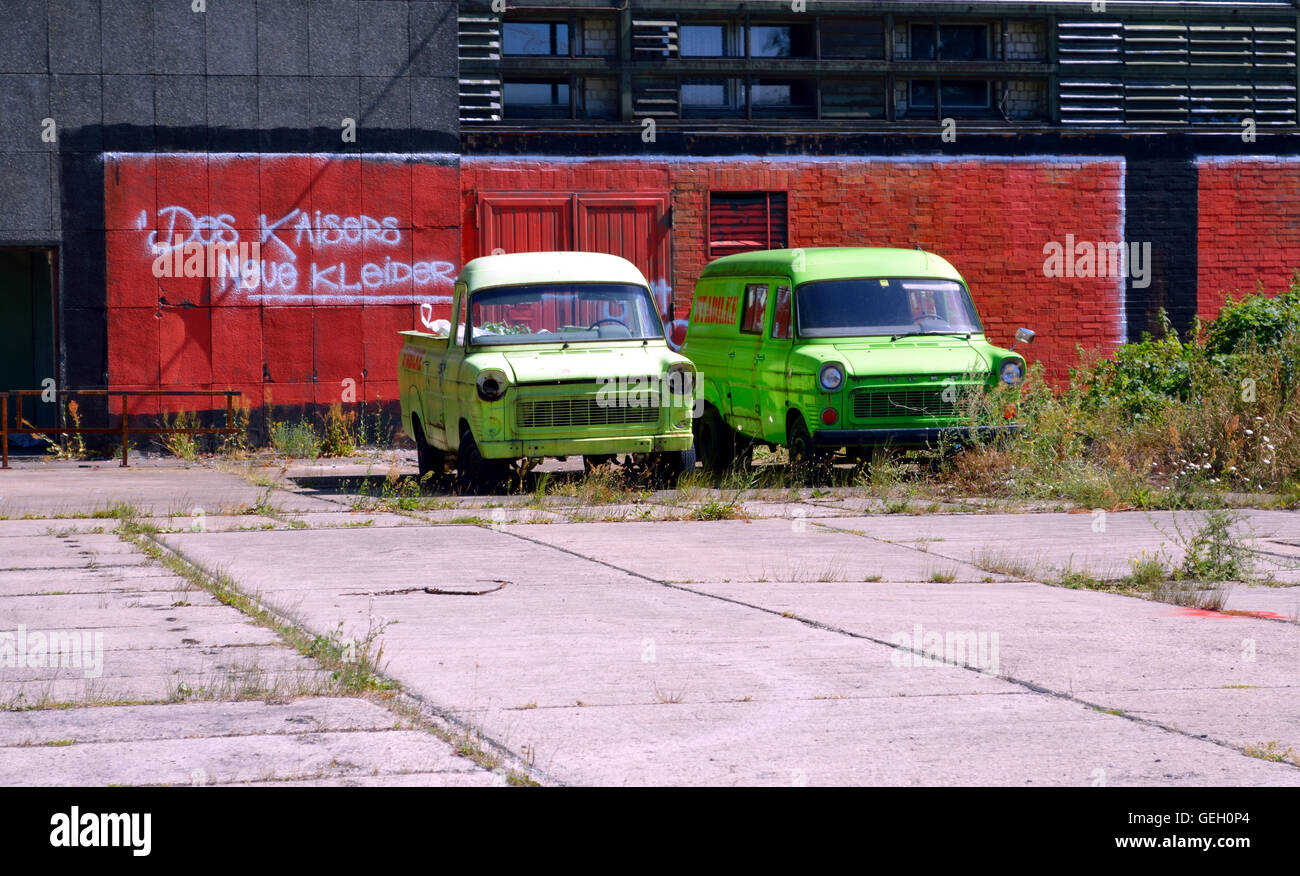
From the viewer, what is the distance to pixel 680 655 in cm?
666

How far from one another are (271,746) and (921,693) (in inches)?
93.2

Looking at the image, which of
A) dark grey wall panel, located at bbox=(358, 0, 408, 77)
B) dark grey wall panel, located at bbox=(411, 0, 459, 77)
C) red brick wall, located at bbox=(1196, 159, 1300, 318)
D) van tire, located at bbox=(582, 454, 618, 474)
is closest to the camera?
van tire, located at bbox=(582, 454, 618, 474)

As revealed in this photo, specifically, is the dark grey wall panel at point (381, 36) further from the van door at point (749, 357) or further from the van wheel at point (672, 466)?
the van wheel at point (672, 466)

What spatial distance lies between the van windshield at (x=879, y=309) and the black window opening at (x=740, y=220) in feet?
17.1

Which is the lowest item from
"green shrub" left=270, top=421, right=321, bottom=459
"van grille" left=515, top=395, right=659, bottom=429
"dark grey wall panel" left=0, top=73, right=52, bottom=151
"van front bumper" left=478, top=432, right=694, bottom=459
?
"green shrub" left=270, top=421, right=321, bottom=459

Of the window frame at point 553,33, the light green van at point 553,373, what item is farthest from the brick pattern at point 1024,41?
the light green van at point 553,373

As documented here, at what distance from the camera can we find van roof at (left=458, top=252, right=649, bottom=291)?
47.0ft

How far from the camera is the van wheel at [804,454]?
14023mm

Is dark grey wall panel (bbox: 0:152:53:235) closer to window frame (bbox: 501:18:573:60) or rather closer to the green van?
window frame (bbox: 501:18:573:60)

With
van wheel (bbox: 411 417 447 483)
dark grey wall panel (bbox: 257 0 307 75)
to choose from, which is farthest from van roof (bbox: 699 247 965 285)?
dark grey wall panel (bbox: 257 0 307 75)

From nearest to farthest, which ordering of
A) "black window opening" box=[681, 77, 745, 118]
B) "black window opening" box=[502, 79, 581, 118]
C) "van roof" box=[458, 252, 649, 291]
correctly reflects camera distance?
"van roof" box=[458, 252, 649, 291] → "black window opening" box=[502, 79, 581, 118] → "black window opening" box=[681, 77, 745, 118]

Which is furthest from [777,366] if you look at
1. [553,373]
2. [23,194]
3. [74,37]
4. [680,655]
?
[74,37]

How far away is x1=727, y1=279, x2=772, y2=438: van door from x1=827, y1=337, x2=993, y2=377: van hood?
42.2 inches
